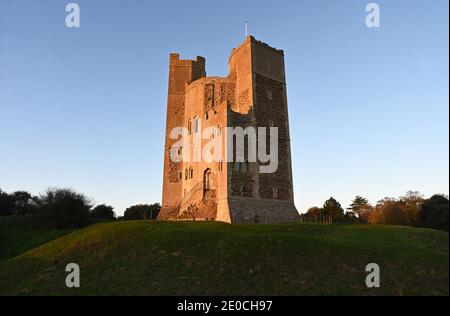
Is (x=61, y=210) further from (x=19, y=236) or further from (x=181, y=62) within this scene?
(x=181, y=62)

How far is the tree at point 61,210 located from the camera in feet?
120

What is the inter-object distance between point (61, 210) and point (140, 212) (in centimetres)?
2516

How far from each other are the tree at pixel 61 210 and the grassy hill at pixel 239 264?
13703 mm

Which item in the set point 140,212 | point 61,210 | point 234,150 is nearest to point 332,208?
point 140,212

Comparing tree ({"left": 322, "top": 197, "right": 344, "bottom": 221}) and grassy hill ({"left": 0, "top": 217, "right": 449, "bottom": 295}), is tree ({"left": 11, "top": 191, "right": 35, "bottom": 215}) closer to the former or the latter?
grassy hill ({"left": 0, "top": 217, "right": 449, "bottom": 295})

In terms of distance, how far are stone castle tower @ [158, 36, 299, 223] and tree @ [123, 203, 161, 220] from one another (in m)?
20.1

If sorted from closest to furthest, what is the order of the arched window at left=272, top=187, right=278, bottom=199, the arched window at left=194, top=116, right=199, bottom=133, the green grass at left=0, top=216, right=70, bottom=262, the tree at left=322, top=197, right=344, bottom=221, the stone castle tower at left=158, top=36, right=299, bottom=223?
the green grass at left=0, top=216, right=70, bottom=262 < the stone castle tower at left=158, top=36, right=299, bottom=223 < the arched window at left=272, top=187, right=278, bottom=199 < the arched window at left=194, top=116, right=199, bottom=133 < the tree at left=322, top=197, right=344, bottom=221

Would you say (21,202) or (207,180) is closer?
(207,180)

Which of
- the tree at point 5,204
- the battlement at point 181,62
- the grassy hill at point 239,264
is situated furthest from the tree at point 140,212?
the grassy hill at point 239,264

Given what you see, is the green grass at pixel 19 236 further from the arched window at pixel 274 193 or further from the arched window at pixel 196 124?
the arched window at pixel 274 193

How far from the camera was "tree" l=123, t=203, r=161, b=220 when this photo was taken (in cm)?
6000

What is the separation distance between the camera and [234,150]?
3195 centimetres

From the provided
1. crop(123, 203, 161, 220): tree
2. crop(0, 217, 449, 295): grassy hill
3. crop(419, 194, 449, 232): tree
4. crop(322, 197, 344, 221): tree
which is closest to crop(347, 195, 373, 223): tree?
crop(322, 197, 344, 221): tree
